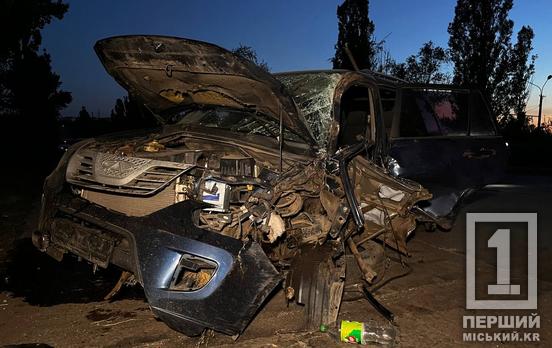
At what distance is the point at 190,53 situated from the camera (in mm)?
3506

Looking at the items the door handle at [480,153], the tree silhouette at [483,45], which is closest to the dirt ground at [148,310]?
the door handle at [480,153]

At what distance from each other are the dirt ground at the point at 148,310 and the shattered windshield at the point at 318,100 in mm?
1496

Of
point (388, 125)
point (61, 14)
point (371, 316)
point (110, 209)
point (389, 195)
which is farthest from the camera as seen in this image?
point (61, 14)

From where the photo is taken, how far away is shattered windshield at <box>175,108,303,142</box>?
168 inches

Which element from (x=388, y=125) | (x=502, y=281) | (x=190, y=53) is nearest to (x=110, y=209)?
(x=190, y=53)

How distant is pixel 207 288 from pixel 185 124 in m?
2.15

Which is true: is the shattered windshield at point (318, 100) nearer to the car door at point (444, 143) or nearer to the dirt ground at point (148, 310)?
the car door at point (444, 143)

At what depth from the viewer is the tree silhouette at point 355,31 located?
2059 centimetres

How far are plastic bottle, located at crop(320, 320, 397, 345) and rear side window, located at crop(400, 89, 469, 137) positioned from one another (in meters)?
2.38

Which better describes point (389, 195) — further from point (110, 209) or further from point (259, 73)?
point (110, 209)

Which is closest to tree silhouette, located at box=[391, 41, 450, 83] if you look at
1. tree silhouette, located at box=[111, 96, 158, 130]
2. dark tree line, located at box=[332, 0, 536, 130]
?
dark tree line, located at box=[332, 0, 536, 130]

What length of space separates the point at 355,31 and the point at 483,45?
28.4ft

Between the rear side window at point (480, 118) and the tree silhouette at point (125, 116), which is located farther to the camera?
the tree silhouette at point (125, 116)

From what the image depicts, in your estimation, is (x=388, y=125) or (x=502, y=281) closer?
(x=502, y=281)
